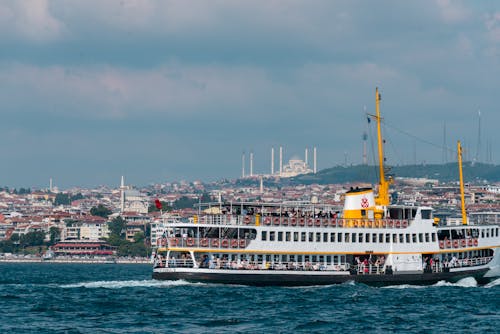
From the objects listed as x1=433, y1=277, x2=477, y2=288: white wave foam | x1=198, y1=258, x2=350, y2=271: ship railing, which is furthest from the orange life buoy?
x1=433, y1=277, x2=477, y2=288: white wave foam

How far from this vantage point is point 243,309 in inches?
1818

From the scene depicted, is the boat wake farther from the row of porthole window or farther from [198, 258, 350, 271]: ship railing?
[198, 258, 350, 271]: ship railing

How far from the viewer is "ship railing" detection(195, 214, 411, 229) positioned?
5603cm

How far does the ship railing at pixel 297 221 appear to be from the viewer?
56031 mm

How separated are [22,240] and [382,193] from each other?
140m

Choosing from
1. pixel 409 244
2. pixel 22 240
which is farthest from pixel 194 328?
pixel 22 240

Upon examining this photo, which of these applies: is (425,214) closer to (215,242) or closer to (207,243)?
(215,242)

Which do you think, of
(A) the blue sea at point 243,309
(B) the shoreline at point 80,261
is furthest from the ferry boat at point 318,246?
(B) the shoreline at point 80,261

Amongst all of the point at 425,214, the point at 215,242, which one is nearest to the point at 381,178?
the point at 425,214

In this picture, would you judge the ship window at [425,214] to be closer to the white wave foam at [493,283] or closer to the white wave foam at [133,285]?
the white wave foam at [493,283]

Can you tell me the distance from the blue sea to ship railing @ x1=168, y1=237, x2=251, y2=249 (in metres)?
2.04

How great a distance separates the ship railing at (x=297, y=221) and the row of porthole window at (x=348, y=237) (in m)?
0.60

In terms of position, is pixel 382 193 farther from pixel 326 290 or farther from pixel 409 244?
pixel 326 290

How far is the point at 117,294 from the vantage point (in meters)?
52.3
